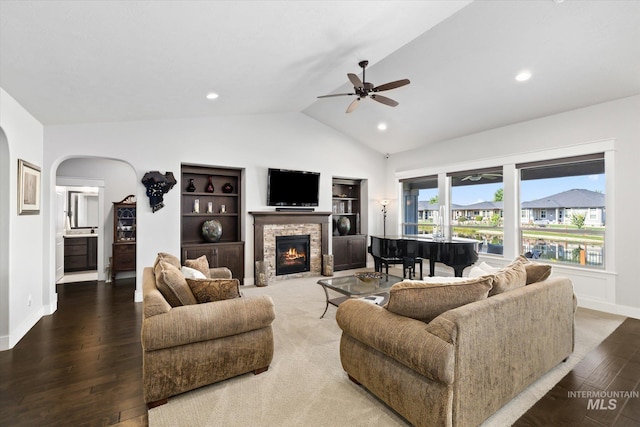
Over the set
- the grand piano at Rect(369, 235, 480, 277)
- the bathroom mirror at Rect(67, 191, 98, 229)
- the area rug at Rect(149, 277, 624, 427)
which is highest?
the bathroom mirror at Rect(67, 191, 98, 229)

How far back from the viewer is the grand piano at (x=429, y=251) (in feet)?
15.5

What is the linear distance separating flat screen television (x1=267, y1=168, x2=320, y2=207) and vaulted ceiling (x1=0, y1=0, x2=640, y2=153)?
1.49m

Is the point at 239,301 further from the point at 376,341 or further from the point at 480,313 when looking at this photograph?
the point at 480,313

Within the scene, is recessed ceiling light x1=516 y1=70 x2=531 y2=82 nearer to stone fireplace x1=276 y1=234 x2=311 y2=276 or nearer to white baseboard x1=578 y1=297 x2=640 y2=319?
white baseboard x1=578 y1=297 x2=640 y2=319

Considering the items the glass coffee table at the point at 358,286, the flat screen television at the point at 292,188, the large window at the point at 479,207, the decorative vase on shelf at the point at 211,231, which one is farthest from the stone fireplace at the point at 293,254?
the large window at the point at 479,207

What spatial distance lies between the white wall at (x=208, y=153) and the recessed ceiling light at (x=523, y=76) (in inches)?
147

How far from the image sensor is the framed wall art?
10.7ft

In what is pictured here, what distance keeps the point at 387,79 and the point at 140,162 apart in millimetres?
4099

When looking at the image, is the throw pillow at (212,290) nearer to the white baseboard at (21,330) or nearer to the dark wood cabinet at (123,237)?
the white baseboard at (21,330)

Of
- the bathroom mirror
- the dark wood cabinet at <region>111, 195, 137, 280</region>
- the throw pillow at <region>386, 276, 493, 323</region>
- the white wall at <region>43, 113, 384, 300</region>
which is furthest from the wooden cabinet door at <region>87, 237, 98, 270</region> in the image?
the throw pillow at <region>386, 276, 493, 323</region>

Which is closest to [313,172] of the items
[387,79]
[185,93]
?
[387,79]

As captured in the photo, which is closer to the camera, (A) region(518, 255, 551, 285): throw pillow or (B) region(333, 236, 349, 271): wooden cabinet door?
(A) region(518, 255, 551, 285): throw pillow

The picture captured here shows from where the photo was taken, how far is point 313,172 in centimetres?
661

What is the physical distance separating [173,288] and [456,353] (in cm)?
205
